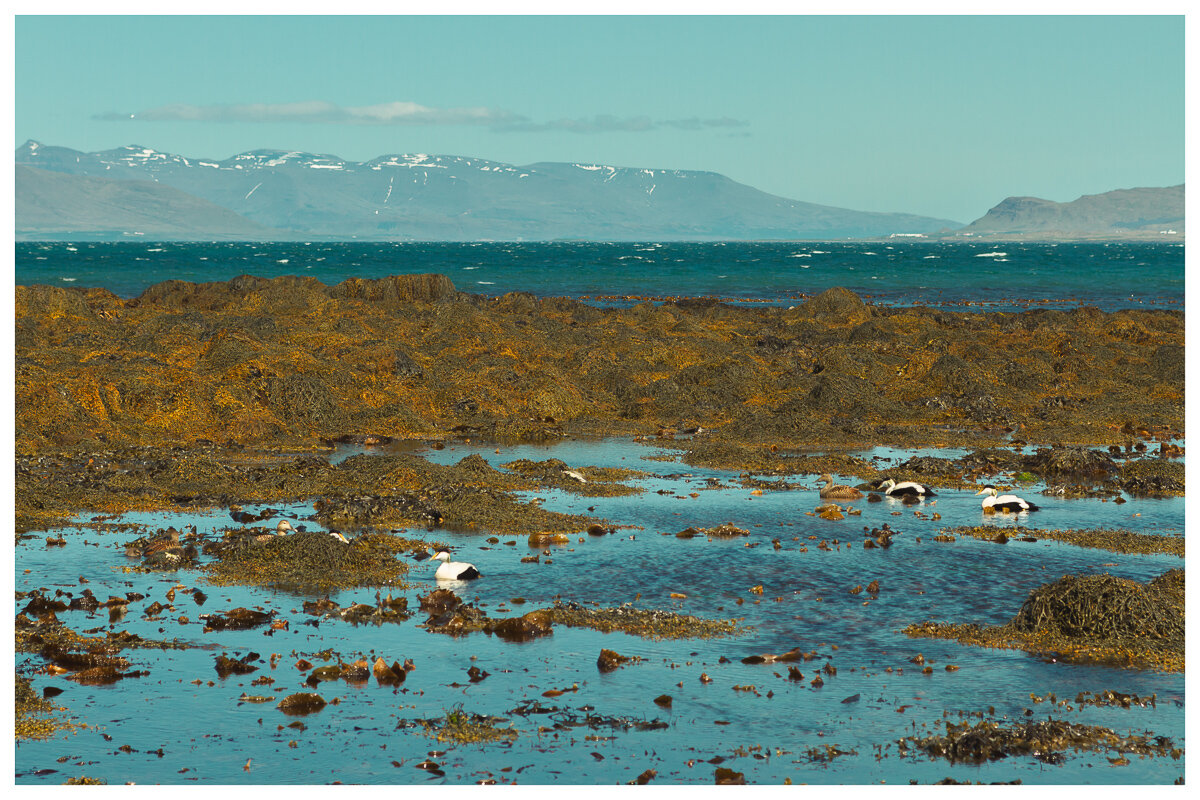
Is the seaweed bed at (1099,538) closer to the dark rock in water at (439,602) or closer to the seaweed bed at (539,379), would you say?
the dark rock in water at (439,602)

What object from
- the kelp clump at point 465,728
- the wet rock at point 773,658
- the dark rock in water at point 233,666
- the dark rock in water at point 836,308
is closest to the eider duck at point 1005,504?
the wet rock at point 773,658

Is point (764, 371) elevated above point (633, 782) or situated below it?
above

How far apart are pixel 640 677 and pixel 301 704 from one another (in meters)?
3.28

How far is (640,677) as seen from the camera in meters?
13.1

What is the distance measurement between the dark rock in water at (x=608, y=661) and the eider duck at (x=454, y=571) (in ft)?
12.4

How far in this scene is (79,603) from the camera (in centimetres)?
1532

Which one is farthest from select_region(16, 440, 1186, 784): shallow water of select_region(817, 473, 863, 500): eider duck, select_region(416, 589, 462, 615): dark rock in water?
select_region(817, 473, 863, 500): eider duck

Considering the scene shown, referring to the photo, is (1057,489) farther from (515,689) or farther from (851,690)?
(515,689)

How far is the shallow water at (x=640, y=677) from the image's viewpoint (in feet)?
35.3

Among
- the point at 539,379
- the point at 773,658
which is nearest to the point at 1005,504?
the point at 773,658

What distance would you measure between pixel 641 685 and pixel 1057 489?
45.4ft

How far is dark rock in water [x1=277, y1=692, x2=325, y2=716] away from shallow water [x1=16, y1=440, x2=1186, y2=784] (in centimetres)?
13

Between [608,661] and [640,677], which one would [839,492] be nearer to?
[608,661]

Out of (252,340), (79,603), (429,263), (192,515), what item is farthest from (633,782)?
(429,263)
